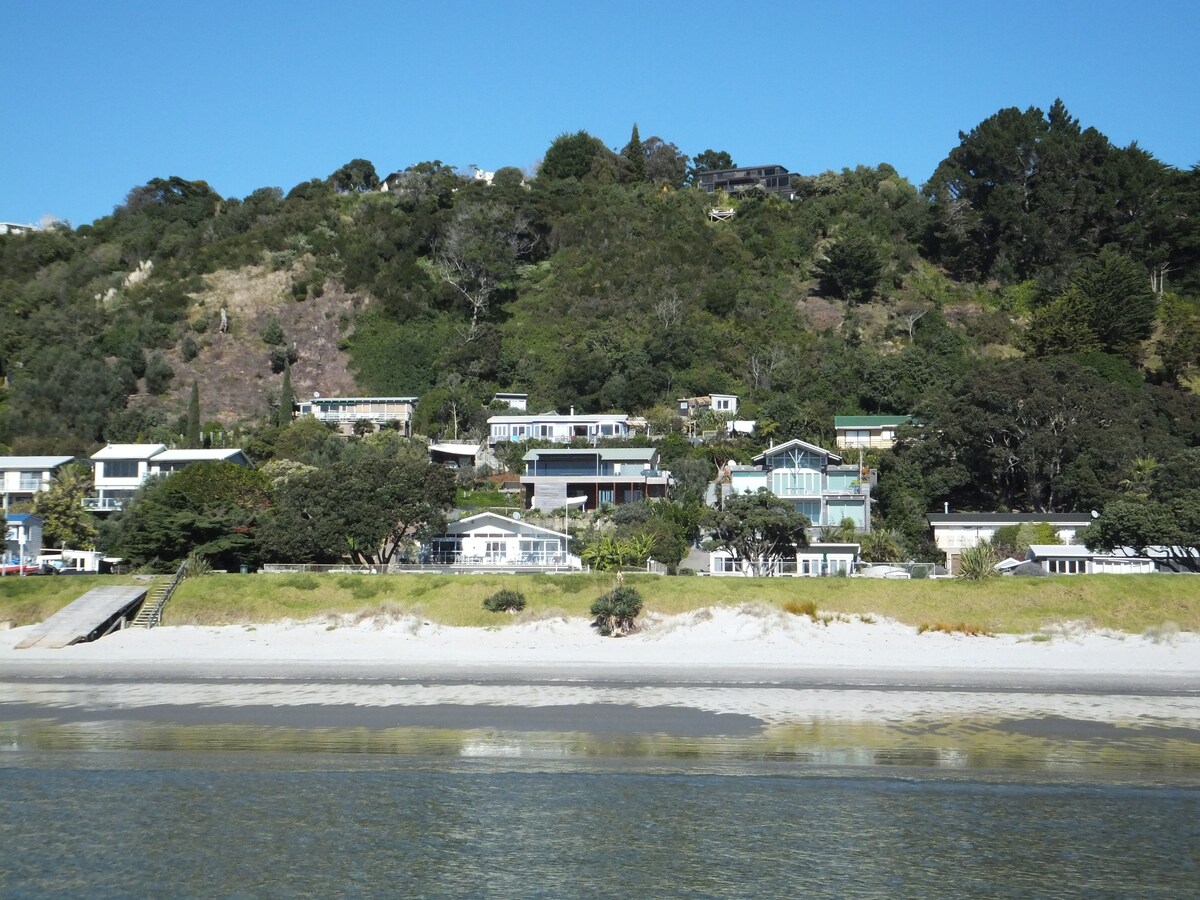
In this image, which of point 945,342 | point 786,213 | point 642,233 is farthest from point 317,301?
point 945,342

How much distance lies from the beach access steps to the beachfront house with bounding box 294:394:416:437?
31.6 metres

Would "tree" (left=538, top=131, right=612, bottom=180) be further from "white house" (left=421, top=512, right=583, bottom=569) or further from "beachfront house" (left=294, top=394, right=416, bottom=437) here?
"white house" (left=421, top=512, right=583, bottom=569)

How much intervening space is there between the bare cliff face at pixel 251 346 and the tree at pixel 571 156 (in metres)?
24.0

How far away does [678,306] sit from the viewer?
76125 millimetres

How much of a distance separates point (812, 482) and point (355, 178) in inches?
2644

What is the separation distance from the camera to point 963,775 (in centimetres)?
1941

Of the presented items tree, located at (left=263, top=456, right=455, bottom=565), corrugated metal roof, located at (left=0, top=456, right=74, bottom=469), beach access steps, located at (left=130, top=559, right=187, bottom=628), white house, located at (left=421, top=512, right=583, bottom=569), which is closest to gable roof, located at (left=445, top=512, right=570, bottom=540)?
white house, located at (left=421, top=512, right=583, bottom=569)

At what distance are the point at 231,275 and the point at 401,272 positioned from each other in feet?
48.4

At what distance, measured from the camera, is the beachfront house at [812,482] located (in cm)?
5094

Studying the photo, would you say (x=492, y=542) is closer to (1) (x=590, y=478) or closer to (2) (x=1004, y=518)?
(1) (x=590, y=478)

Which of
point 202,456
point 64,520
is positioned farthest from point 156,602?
point 202,456

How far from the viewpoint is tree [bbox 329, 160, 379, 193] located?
345 ft

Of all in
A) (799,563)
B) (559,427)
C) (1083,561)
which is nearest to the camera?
(1083,561)

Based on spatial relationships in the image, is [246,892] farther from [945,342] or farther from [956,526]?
[945,342]
